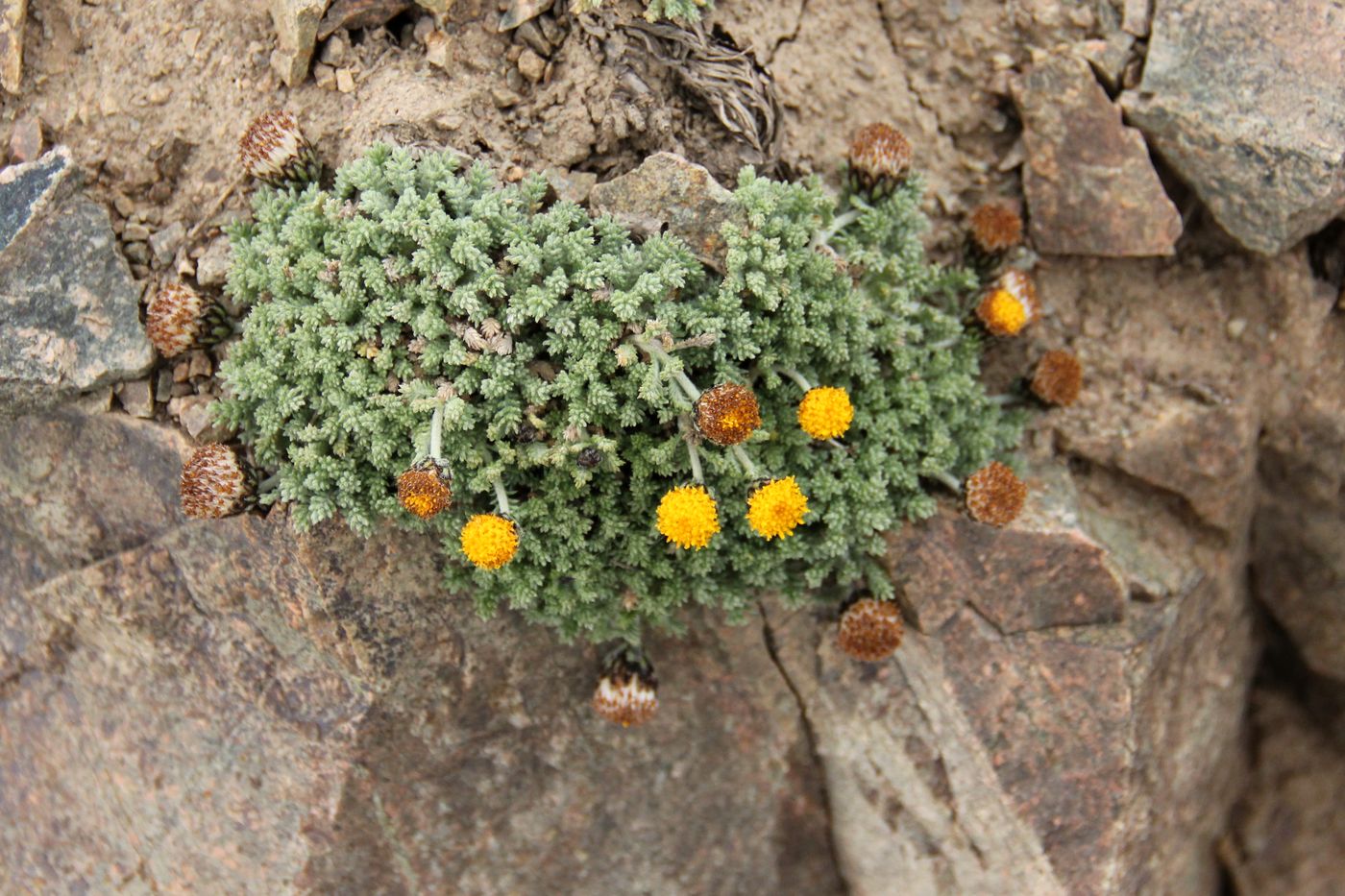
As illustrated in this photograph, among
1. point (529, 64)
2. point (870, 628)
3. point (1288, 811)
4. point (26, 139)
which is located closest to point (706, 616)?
point (870, 628)

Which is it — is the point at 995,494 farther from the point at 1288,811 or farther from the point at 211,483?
the point at 1288,811

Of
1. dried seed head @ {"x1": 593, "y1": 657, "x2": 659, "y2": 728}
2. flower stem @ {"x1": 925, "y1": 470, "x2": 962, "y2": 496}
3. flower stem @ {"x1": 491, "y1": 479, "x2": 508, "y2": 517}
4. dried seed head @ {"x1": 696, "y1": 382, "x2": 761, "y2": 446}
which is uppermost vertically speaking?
dried seed head @ {"x1": 696, "y1": 382, "x2": 761, "y2": 446}

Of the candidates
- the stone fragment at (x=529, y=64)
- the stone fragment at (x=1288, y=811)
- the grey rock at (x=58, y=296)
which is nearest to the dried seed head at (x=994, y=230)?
the stone fragment at (x=529, y=64)

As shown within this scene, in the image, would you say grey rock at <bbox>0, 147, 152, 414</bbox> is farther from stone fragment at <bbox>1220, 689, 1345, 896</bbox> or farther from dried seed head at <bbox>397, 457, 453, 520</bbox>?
stone fragment at <bbox>1220, 689, 1345, 896</bbox>

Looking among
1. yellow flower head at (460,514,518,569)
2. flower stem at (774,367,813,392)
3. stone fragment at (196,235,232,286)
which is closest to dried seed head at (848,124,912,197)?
flower stem at (774,367,813,392)

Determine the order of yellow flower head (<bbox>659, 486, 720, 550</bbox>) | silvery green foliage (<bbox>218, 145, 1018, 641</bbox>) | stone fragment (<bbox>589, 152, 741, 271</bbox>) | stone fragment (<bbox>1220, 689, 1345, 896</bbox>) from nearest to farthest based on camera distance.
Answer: yellow flower head (<bbox>659, 486, 720, 550</bbox>)
silvery green foliage (<bbox>218, 145, 1018, 641</bbox>)
stone fragment (<bbox>589, 152, 741, 271</bbox>)
stone fragment (<bbox>1220, 689, 1345, 896</bbox>)

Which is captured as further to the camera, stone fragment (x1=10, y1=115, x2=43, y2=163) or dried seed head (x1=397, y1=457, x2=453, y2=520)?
stone fragment (x1=10, y1=115, x2=43, y2=163)
